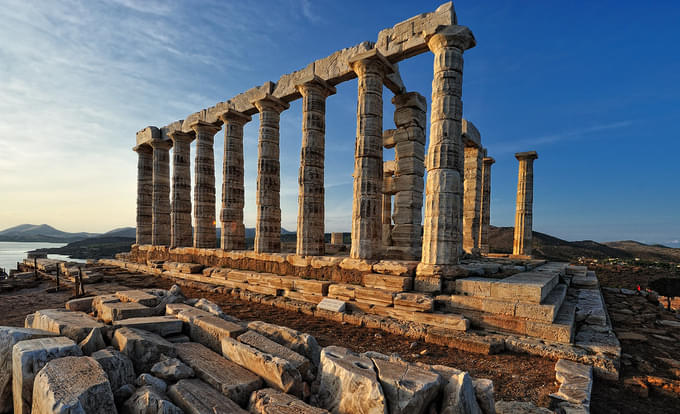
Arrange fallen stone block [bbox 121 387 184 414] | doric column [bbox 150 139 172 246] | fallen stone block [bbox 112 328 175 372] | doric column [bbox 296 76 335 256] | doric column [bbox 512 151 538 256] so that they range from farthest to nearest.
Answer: doric column [bbox 150 139 172 246] < doric column [bbox 512 151 538 256] < doric column [bbox 296 76 335 256] < fallen stone block [bbox 112 328 175 372] < fallen stone block [bbox 121 387 184 414]

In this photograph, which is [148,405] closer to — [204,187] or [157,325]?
[157,325]

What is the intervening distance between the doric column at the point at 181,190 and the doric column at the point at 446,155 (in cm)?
1538

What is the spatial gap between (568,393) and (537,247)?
Result: 1890 inches

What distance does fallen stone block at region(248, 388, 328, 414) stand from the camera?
3137 millimetres

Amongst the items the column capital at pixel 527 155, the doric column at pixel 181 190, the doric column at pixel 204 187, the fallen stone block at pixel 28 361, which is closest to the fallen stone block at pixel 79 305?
the fallen stone block at pixel 28 361

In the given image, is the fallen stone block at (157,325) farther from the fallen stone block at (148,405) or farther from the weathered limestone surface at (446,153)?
the weathered limestone surface at (446,153)

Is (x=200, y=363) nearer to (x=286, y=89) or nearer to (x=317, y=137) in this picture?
(x=317, y=137)

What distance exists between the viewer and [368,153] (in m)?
11.1

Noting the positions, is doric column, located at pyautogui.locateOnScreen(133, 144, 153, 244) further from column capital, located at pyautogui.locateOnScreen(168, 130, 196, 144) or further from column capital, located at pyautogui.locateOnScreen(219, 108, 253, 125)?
column capital, located at pyautogui.locateOnScreen(219, 108, 253, 125)

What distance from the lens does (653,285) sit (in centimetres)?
1750

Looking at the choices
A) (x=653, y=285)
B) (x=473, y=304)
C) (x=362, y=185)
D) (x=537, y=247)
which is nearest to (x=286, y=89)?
(x=362, y=185)

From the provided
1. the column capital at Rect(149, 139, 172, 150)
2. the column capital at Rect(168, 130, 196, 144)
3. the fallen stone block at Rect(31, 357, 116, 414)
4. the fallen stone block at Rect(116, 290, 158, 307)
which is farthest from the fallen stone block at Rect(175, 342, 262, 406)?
the column capital at Rect(149, 139, 172, 150)

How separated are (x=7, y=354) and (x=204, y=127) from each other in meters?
15.5

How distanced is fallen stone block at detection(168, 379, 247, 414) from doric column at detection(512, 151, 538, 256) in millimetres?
20993
